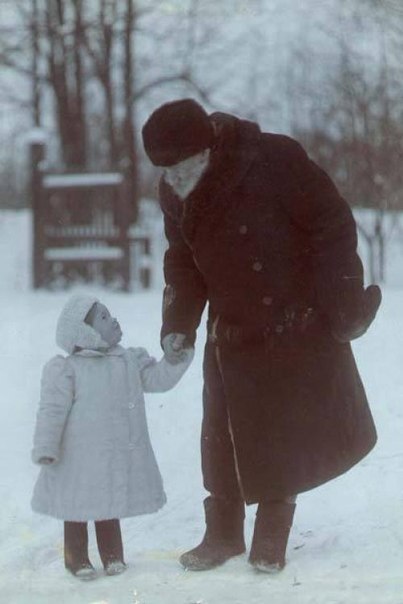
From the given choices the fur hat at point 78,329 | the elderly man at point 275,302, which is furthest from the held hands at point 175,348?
the fur hat at point 78,329

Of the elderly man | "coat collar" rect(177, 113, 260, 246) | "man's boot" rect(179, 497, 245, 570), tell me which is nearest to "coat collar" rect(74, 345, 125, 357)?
the elderly man

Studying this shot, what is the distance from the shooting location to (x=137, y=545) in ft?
14.9

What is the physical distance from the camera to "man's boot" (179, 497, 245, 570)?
4.16 m

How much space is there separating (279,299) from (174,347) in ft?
1.42

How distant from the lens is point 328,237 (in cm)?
394

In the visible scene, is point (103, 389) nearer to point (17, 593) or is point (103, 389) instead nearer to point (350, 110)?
point (17, 593)

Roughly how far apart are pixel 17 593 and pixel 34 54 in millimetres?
15667

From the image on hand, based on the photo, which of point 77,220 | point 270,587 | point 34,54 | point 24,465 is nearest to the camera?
point 270,587

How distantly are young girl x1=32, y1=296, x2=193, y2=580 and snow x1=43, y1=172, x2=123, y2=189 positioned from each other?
9713 mm

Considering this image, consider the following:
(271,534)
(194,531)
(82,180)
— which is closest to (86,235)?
(82,180)

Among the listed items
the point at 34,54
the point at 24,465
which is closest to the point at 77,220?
the point at 34,54

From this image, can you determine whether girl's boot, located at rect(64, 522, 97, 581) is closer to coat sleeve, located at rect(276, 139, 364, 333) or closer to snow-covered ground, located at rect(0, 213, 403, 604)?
snow-covered ground, located at rect(0, 213, 403, 604)

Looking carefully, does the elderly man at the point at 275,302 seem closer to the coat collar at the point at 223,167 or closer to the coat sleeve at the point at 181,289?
the coat collar at the point at 223,167

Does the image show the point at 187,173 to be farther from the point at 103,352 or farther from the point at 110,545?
the point at 110,545
